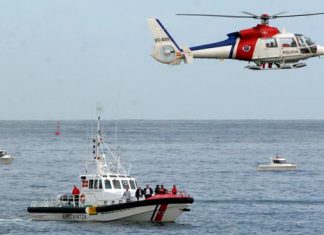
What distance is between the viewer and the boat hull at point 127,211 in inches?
2515

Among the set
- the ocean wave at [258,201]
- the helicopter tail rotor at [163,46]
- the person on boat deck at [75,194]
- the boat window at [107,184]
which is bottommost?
the ocean wave at [258,201]

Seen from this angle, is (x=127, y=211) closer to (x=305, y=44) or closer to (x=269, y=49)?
(x=269, y=49)

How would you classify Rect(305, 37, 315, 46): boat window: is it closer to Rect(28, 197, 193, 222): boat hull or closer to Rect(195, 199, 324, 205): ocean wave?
Rect(28, 197, 193, 222): boat hull

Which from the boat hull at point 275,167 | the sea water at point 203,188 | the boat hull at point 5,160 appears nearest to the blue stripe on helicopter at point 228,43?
the sea water at point 203,188

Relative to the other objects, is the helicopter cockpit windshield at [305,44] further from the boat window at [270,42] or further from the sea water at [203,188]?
the sea water at [203,188]

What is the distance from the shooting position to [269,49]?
6456cm

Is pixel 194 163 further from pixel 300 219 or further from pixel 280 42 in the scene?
pixel 280 42

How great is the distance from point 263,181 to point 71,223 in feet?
156

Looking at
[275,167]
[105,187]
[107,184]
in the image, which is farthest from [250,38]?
[275,167]

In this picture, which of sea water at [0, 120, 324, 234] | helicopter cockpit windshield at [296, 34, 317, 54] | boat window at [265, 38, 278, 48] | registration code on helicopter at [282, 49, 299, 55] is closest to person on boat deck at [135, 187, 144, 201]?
sea water at [0, 120, 324, 234]

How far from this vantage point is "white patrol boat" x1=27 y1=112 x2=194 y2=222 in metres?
64.0

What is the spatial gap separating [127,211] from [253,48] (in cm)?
1357

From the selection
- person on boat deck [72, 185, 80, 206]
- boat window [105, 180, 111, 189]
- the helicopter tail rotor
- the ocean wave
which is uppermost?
the helicopter tail rotor

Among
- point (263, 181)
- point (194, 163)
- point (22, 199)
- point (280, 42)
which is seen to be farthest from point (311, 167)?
point (280, 42)
